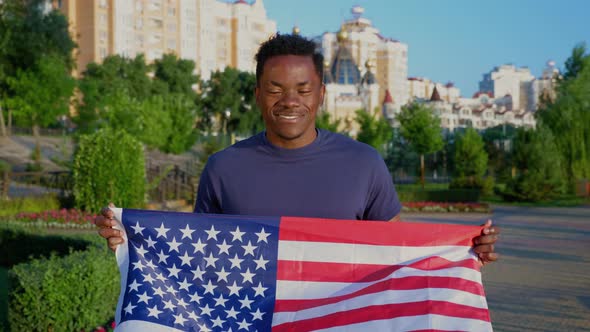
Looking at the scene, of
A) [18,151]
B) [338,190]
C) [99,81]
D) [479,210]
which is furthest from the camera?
[99,81]

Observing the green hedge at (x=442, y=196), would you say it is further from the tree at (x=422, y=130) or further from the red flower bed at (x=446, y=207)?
the tree at (x=422, y=130)

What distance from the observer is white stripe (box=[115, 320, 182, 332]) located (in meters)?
3.17

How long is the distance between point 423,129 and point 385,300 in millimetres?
34971

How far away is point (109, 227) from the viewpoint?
3.31 meters

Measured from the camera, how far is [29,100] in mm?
42438

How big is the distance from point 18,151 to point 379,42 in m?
106

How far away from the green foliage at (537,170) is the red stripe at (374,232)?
28854mm

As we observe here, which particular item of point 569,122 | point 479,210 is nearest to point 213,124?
point 569,122

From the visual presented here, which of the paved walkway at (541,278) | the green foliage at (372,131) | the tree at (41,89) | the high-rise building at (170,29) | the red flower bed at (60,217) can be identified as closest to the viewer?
the paved walkway at (541,278)

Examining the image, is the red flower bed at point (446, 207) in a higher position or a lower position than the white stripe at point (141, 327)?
lower

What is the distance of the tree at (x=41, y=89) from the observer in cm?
4128

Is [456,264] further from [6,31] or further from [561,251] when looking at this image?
[6,31]

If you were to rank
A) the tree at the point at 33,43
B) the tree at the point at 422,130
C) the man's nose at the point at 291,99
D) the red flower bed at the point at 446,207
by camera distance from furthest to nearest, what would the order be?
the tree at the point at 33,43 → the tree at the point at 422,130 → the red flower bed at the point at 446,207 → the man's nose at the point at 291,99

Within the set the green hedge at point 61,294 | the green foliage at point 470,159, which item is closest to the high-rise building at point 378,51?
the green foliage at point 470,159
